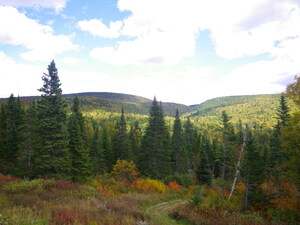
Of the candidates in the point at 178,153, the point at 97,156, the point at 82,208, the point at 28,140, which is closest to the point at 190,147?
the point at 178,153

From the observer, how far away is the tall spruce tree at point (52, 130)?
765 inches

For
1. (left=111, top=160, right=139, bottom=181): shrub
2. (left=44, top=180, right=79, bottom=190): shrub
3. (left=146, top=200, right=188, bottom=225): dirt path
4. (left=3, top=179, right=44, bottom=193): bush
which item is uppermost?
(left=3, top=179, right=44, bottom=193): bush

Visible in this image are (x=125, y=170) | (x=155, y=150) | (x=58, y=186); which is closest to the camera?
(x=58, y=186)

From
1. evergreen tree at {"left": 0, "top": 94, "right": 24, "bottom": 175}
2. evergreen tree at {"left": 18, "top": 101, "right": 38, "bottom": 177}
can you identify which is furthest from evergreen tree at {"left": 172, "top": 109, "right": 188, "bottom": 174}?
evergreen tree at {"left": 0, "top": 94, "right": 24, "bottom": 175}

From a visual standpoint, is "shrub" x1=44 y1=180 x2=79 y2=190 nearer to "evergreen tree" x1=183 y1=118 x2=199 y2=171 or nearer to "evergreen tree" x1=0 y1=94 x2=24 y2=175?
"evergreen tree" x1=0 y1=94 x2=24 y2=175

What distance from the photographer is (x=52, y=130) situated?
65.4ft

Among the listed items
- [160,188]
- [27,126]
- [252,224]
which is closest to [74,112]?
[27,126]

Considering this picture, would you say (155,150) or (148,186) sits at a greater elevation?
(155,150)

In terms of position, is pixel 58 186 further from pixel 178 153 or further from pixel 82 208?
pixel 178 153

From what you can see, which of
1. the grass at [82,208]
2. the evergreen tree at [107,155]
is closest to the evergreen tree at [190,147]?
the evergreen tree at [107,155]

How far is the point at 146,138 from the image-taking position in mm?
38281

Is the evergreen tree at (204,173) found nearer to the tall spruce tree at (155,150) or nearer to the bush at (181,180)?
the tall spruce tree at (155,150)

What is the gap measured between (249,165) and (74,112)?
25558 millimetres

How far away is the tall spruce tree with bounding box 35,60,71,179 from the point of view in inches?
765
